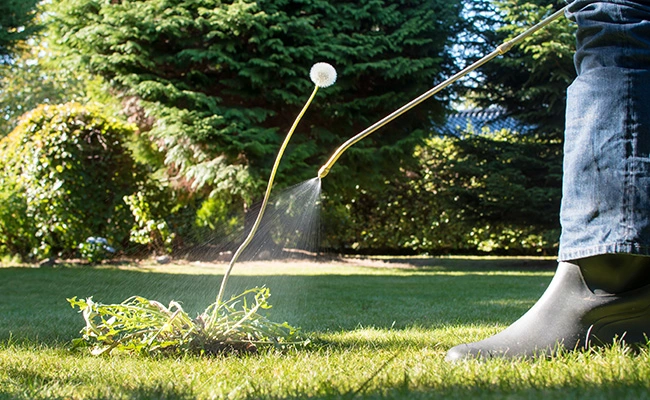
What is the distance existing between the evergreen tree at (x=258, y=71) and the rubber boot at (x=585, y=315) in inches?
195

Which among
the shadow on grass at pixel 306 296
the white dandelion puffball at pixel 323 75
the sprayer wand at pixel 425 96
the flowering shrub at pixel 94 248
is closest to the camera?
the sprayer wand at pixel 425 96

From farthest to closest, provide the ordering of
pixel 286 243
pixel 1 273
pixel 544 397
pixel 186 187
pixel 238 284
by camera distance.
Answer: pixel 286 243 → pixel 186 187 → pixel 1 273 → pixel 238 284 → pixel 544 397

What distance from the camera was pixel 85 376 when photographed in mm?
1367

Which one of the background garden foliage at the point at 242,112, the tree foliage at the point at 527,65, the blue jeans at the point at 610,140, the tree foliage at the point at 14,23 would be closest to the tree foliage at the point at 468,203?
A: the background garden foliage at the point at 242,112

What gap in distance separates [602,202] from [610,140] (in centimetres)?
14

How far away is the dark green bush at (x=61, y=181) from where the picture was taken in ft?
21.4

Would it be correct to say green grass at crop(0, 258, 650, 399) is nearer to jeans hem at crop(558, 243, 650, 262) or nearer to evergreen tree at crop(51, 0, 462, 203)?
Result: jeans hem at crop(558, 243, 650, 262)

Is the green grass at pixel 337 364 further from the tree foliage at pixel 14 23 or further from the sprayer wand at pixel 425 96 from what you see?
the tree foliage at pixel 14 23

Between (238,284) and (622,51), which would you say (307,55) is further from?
(622,51)

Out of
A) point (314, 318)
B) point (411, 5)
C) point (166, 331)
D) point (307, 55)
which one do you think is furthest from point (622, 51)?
point (411, 5)

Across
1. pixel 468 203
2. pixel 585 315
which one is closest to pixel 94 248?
pixel 468 203

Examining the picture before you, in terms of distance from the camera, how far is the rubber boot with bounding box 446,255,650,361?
145 cm

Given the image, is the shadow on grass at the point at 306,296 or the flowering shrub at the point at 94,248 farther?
the flowering shrub at the point at 94,248

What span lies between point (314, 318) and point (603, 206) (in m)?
1.48
